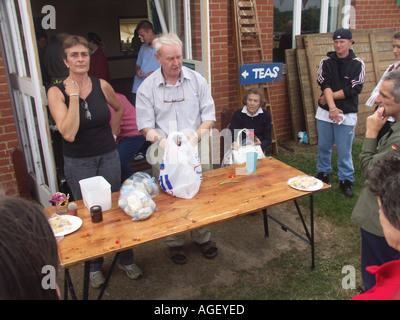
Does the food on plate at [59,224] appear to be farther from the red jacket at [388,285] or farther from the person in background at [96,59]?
the person in background at [96,59]

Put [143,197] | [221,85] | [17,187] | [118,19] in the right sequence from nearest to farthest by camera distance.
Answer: [143,197] < [17,187] < [221,85] < [118,19]

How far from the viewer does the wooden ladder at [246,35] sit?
17.4ft

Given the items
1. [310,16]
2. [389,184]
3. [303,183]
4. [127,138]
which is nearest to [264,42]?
[310,16]

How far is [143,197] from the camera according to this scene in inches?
96.7

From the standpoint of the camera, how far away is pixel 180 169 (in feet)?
8.76

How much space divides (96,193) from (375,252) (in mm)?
2003

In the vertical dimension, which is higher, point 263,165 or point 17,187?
point 263,165

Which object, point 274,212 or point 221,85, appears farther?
point 221,85

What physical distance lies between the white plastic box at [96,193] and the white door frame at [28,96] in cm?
141

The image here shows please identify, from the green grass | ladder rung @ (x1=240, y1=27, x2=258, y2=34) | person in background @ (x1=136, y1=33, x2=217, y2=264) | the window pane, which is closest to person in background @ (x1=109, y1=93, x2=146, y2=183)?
person in background @ (x1=136, y1=33, x2=217, y2=264)

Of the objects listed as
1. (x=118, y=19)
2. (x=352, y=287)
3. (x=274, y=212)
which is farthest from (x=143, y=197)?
(x=118, y=19)

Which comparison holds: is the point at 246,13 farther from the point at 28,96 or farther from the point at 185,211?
the point at 185,211
